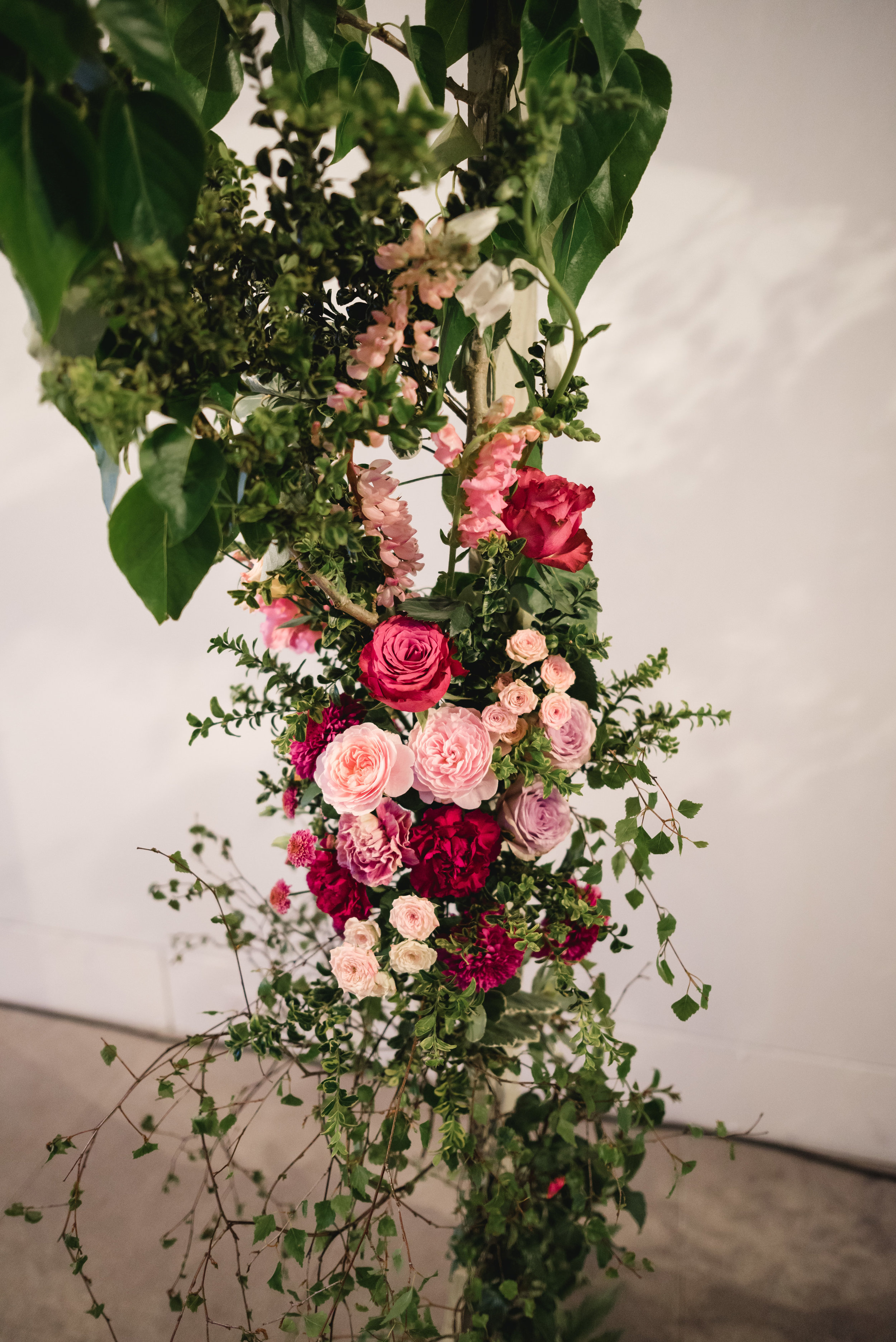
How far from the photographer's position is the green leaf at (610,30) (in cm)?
48

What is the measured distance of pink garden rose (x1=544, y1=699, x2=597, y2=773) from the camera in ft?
2.40

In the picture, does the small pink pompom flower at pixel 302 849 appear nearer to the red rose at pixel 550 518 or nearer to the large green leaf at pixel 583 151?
the red rose at pixel 550 518

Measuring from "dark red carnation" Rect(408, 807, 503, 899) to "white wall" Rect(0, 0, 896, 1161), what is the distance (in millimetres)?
817

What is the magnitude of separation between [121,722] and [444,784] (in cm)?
135

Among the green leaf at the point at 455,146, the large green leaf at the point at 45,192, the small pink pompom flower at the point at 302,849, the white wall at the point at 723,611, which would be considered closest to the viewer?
the large green leaf at the point at 45,192

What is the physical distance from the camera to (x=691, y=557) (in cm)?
141

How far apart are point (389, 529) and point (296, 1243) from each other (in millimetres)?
718

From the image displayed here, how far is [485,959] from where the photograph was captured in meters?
0.77

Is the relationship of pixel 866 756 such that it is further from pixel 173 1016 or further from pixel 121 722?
pixel 173 1016

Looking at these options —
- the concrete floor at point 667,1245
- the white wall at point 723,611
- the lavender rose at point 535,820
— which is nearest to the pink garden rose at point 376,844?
the lavender rose at point 535,820

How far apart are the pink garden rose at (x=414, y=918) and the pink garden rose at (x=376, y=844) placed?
3 centimetres

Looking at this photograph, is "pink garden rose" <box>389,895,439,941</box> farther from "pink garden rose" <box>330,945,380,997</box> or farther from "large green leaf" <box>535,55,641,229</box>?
"large green leaf" <box>535,55,641,229</box>

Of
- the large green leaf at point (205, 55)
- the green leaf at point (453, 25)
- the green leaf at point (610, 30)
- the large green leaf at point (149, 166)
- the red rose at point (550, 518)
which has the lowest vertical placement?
the large green leaf at point (149, 166)

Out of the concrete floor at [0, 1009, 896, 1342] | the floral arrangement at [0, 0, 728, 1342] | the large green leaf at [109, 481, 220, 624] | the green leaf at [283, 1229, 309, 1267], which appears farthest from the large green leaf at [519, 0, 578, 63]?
the concrete floor at [0, 1009, 896, 1342]
